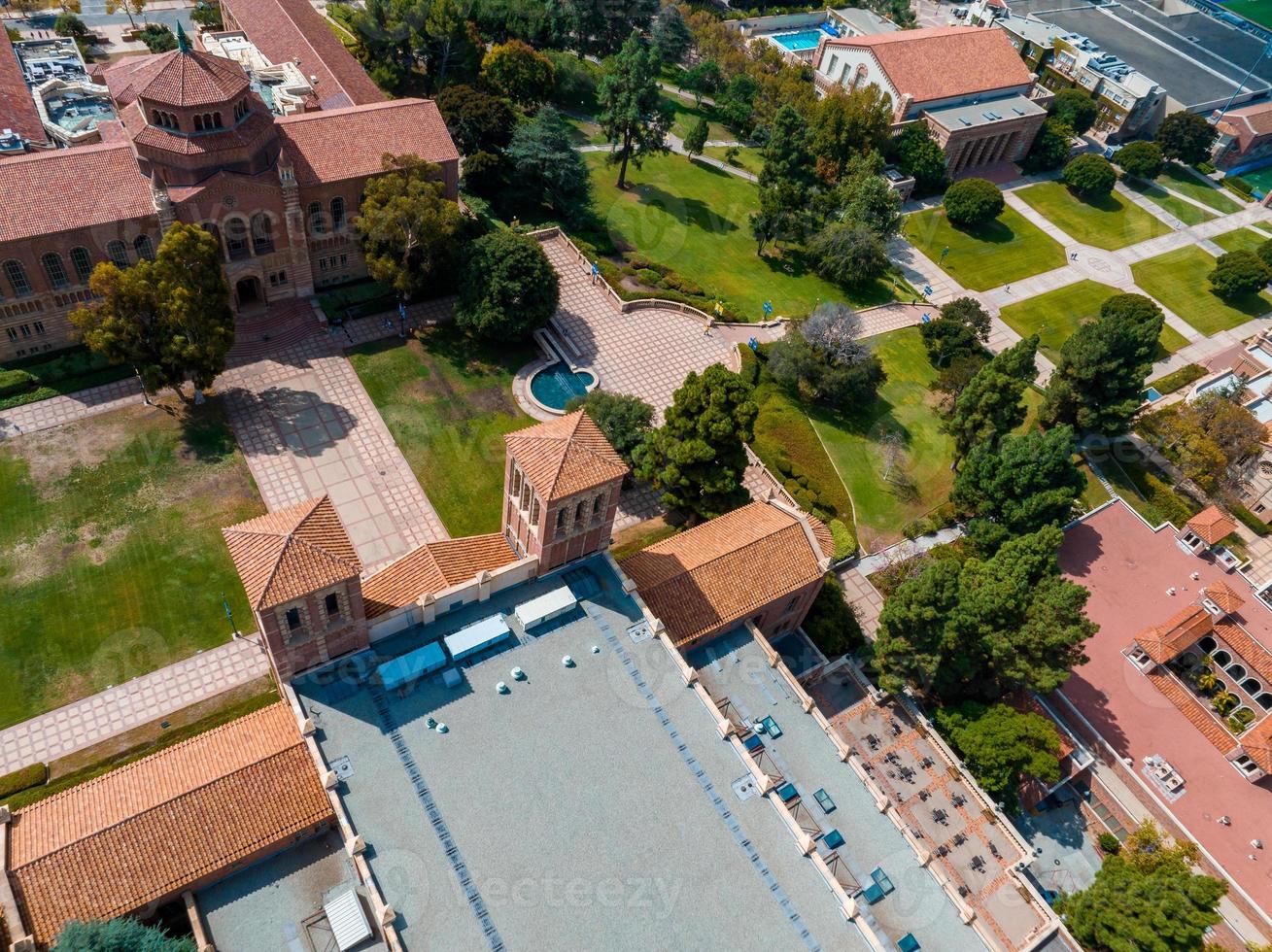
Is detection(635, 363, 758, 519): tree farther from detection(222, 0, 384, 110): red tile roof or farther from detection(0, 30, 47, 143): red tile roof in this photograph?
A: detection(0, 30, 47, 143): red tile roof

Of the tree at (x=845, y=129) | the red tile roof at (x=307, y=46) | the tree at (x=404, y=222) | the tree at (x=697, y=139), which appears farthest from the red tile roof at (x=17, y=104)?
the tree at (x=845, y=129)

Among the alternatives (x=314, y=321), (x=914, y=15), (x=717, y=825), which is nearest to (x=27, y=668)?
(x=314, y=321)

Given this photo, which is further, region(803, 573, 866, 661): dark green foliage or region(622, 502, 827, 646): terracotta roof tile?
region(803, 573, 866, 661): dark green foliage

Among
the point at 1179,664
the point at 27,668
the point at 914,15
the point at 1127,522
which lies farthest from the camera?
the point at 914,15

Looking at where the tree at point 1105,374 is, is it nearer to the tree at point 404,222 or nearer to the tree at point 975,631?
the tree at point 975,631

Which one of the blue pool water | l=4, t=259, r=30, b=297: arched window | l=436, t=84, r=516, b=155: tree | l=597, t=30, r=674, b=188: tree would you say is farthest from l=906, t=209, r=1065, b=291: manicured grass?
l=4, t=259, r=30, b=297: arched window

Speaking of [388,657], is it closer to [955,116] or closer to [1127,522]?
[1127,522]
